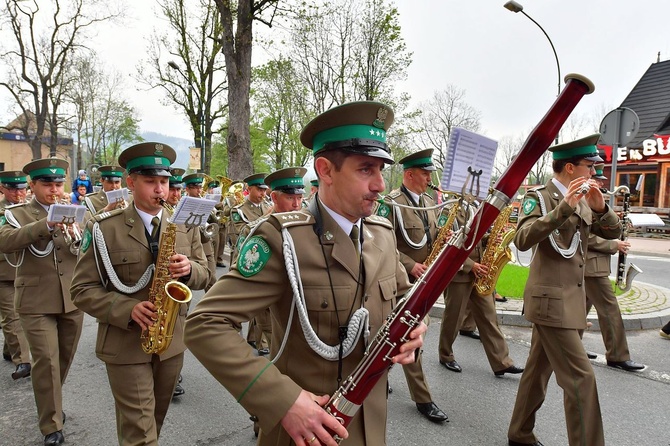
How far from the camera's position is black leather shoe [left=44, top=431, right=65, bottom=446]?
12.0 feet

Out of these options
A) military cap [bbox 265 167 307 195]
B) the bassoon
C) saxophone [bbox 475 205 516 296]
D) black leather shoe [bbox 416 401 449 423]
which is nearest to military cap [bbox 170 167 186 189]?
military cap [bbox 265 167 307 195]

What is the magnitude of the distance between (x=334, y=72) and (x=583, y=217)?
2417 cm

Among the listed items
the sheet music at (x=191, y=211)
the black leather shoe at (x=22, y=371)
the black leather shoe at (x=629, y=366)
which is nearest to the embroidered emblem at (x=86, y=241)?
the sheet music at (x=191, y=211)

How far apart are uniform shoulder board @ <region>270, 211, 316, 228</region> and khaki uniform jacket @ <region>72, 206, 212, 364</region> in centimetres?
162

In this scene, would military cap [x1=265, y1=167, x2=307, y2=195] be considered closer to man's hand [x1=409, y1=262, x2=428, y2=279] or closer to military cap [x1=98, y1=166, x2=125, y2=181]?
man's hand [x1=409, y1=262, x2=428, y2=279]

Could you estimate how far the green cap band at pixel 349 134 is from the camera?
1890mm

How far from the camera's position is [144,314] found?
9.48ft

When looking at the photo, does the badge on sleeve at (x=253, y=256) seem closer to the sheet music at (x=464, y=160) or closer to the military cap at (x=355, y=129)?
the military cap at (x=355, y=129)

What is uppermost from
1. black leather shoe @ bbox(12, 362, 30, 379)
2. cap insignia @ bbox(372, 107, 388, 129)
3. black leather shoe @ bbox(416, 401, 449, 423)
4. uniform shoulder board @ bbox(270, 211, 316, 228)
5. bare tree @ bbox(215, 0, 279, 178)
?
bare tree @ bbox(215, 0, 279, 178)

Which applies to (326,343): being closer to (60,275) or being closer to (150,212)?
(150,212)

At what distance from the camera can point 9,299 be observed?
572 cm

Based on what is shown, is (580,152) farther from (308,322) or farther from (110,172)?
(110,172)

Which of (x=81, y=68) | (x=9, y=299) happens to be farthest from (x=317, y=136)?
(x=81, y=68)

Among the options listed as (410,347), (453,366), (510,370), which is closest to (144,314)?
(410,347)
